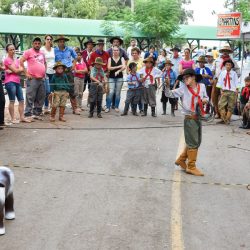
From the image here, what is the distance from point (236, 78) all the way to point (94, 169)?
622 cm

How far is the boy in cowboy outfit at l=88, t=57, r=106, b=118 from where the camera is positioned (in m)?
12.8

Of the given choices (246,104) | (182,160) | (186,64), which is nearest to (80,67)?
(186,64)

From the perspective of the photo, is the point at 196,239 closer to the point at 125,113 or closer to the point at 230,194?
the point at 230,194

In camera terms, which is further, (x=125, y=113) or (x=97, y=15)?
(x=97, y=15)

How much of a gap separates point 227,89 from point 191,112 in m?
5.11

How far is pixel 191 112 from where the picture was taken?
7816mm

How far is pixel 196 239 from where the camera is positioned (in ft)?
16.0

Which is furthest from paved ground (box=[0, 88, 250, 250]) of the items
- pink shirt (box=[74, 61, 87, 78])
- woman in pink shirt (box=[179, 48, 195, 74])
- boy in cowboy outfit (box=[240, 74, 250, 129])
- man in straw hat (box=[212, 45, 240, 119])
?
woman in pink shirt (box=[179, 48, 195, 74])

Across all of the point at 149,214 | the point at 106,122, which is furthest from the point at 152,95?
the point at 149,214

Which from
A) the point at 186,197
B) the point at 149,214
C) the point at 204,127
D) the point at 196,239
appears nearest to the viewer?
the point at 196,239

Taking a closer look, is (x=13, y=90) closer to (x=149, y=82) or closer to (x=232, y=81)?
(x=149, y=82)

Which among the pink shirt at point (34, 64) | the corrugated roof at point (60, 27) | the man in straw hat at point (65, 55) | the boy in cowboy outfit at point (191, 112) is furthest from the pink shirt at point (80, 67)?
the corrugated roof at point (60, 27)

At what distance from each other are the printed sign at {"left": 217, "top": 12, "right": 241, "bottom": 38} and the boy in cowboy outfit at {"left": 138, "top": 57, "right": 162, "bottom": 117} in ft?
9.72

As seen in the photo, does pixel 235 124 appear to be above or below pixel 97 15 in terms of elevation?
below
